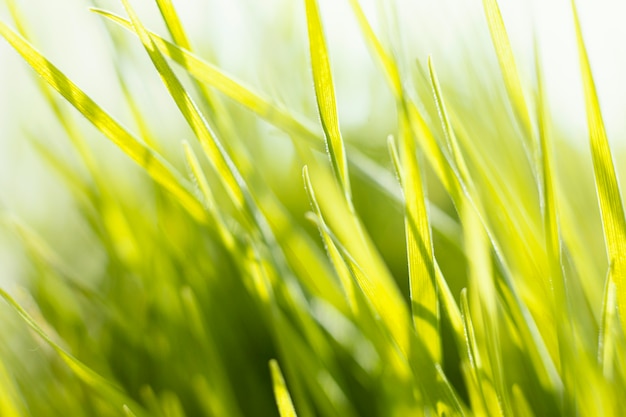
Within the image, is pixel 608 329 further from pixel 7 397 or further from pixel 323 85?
pixel 7 397

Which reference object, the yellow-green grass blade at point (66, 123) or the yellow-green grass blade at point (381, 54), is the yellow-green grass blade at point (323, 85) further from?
the yellow-green grass blade at point (66, 123)

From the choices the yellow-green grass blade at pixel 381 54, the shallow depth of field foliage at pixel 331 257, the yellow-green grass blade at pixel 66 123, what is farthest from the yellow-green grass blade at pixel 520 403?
the yellow-green grass blade at pixel 66 123

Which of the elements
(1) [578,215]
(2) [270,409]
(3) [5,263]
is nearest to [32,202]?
(3) [5,263]

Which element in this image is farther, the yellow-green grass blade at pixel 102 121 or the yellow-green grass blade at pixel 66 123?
the yellow-green grass blade at pixel 66 123

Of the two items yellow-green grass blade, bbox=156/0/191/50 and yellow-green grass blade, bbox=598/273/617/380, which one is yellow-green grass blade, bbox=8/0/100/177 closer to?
yellow-green grass blade, bbox=156/0/191/50

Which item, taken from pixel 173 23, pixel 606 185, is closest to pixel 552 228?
pixel 606 185

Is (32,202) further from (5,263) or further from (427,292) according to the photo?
(427,292)

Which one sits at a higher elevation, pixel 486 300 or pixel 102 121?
pixel 102 121
